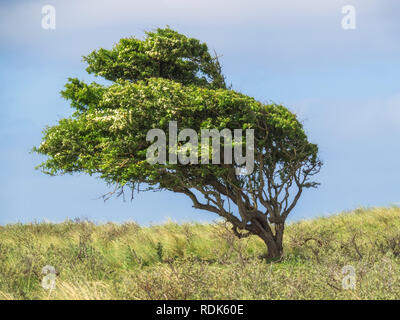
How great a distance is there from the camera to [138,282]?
10719mm

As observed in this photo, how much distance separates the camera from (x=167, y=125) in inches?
596

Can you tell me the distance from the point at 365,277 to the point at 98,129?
991 cm

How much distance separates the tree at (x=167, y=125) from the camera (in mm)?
15234
